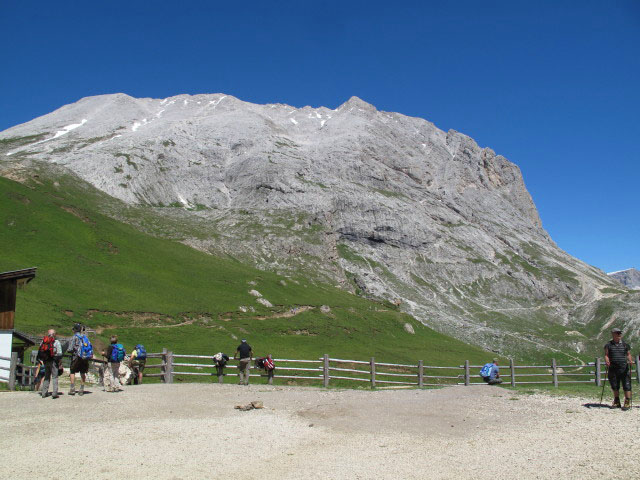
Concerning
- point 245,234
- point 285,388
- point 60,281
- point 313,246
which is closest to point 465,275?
point 313,246

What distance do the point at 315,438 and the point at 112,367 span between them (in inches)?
624

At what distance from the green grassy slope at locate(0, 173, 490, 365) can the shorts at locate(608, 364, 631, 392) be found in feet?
155

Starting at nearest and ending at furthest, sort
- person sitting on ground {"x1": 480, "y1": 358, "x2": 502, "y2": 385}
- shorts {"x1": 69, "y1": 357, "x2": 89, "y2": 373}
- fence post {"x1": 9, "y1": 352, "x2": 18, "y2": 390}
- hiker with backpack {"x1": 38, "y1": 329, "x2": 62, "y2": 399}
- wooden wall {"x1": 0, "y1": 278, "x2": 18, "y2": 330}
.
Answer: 1. hiker with backpack {"x1": 38, "y1": 329, "x2": 62, "y2": 399}
2. shorts {"x1": 69, "y1": 357, "x2": 89, "y2": 373}
3. fence post {"x1": 9, "y1": 352, "x2": 18, "y2": 390}
4. wooden wall {"x1": 0, "y1": 278, "x2": 18, "y2": 330}
5. person sitting on ground {"x1": 480, "y1": 358, "x2": 502, "y2": 385}

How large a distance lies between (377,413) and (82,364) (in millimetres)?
15948

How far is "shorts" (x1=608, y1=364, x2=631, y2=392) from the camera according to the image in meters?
21.9

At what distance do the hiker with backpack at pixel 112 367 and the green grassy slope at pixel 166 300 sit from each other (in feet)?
94.6

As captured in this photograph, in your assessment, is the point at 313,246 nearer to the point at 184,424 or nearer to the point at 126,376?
the point at 126,376

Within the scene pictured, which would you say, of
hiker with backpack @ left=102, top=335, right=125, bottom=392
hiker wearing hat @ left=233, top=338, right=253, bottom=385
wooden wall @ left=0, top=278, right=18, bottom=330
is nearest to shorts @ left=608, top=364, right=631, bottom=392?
hiker wearing hat @ left=233, top=338, right=253, bottom=385

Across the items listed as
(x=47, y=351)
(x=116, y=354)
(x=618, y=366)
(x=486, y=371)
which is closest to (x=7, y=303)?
(x=116, y=354)

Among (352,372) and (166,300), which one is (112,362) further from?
(166,300)

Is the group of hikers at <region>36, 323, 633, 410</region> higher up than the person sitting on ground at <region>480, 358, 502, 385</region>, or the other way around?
the group of hikers at <region>36, 323, 633, 410</region>

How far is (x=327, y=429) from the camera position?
19.4m

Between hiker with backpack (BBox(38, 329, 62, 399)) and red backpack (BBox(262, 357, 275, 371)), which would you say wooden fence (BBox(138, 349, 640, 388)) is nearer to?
red backpack (BBox(262, 357, 275, 371))

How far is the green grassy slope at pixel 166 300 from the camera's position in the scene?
63938 mm
